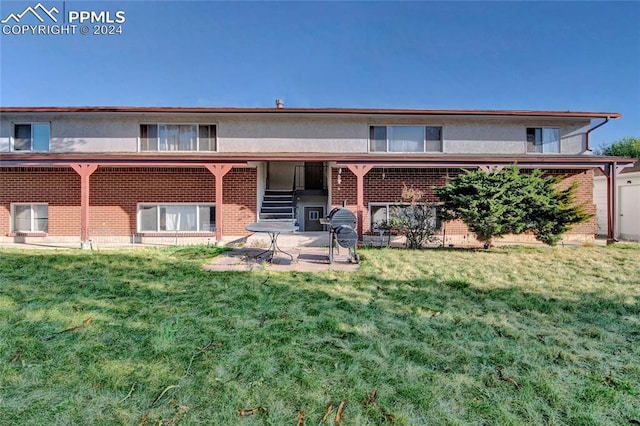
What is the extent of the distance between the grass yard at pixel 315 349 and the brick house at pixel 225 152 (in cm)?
559

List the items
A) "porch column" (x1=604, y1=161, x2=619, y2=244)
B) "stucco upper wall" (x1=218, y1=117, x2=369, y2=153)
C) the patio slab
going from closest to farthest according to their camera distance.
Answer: the patio slab, "porch column" (x1=604, y1=161, x2=619, y2=244), "stucco upper wall" (x1=218, y1=117, x2=369, y2=153)

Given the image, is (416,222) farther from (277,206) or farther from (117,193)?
(117,193)

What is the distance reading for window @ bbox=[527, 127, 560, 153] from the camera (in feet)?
40.0

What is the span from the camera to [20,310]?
13.4ft

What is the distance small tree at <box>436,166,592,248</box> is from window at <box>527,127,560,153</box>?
3.78 m

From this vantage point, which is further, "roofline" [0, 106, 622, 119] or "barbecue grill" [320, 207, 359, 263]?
"roofline" [0, 106, 622, 119]

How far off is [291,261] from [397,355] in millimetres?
4694

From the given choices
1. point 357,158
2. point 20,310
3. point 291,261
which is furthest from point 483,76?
point 20,310

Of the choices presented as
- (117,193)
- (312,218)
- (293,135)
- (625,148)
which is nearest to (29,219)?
(117,193)

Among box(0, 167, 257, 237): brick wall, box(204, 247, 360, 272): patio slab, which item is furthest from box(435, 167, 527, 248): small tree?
box(0, 167, 257, 237): brick wall

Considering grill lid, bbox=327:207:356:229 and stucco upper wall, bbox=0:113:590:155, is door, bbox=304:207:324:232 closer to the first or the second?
stucco upper wall, bbox=0:113:590:155

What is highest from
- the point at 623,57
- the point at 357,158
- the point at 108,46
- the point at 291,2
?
the point at 291,2

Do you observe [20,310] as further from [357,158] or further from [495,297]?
[357,158]

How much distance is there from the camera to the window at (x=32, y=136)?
11.5 metres
